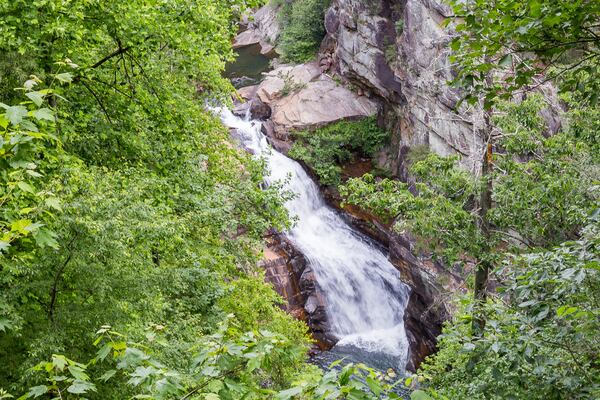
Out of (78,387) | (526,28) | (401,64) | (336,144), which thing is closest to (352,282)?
(336,144)

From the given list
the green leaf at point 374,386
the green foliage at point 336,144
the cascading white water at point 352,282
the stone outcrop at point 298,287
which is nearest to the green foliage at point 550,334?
the green leaf at point 374,386

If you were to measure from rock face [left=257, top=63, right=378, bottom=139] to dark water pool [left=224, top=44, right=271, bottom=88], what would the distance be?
9.26ft

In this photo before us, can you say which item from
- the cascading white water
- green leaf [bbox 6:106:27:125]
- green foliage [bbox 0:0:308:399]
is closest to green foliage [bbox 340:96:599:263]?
green foliage [bbox 0:0:308:399]

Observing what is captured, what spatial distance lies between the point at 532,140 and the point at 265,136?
56.8 feet

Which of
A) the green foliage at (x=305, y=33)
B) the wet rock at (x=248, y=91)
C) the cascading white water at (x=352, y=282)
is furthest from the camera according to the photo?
the green foliage at (x=305, y=33)

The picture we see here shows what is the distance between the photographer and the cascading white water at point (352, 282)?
65.6ft

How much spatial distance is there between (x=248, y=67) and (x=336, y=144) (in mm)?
11576

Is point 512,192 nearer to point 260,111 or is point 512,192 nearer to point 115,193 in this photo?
point 115,193

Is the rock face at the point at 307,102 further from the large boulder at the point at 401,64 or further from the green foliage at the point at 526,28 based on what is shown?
the green foliage at the point at 526,28

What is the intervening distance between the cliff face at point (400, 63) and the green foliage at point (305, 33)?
1.96m

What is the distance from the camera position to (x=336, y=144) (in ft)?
83.9

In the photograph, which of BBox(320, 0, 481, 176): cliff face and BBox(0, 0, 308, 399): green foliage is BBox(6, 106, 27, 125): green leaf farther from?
BBox(320, 0, 481, 176): cliff face

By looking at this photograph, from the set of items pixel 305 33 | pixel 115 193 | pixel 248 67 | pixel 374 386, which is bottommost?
→ pixel 248 67

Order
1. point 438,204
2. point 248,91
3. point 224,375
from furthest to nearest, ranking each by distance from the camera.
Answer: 1. point 248,91
2. point 438,204
3. point 224,375
